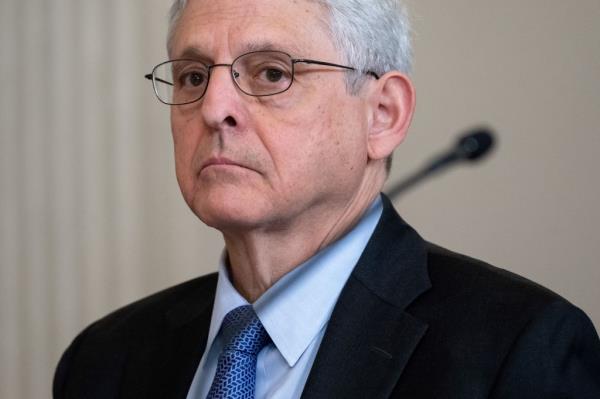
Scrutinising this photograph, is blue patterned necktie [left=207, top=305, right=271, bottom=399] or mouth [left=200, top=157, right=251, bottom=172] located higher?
mouth [left=200, top=157, right=251, bottom=172]

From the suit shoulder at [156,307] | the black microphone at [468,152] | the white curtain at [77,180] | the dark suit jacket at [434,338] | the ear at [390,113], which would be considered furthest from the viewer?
the white curtain at [77,180]

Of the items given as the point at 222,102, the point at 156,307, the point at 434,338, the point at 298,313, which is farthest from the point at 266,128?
the point at 156,307

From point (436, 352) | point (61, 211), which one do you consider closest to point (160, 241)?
point (61, 211)

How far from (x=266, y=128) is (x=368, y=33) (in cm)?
29

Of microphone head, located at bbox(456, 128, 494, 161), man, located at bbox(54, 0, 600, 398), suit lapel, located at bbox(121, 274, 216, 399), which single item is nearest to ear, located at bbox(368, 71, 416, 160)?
man, located at bbox(54, 0, 600, 398)

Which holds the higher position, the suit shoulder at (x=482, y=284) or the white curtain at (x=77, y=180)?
the suit shoulder at (x=482, y=284)

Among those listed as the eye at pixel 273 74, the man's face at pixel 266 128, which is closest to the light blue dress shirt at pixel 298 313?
the man's face at pixel 266 128

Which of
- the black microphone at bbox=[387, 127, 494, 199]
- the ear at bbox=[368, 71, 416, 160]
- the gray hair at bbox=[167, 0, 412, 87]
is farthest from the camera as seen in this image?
the ear at bbox=[368, 71, 416, 160]

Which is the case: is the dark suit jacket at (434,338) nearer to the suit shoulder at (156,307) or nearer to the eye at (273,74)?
the suit shoulder at (156,307)

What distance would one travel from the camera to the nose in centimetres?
177

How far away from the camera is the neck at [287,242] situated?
191cm

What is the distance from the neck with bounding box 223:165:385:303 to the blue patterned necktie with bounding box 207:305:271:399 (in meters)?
0.10

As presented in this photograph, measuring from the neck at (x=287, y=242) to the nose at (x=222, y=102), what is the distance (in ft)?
0.78

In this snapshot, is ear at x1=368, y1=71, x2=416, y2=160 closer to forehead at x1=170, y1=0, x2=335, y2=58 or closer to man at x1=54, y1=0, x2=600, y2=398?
man at x1=54, y1=0, x2=600, y2=398
